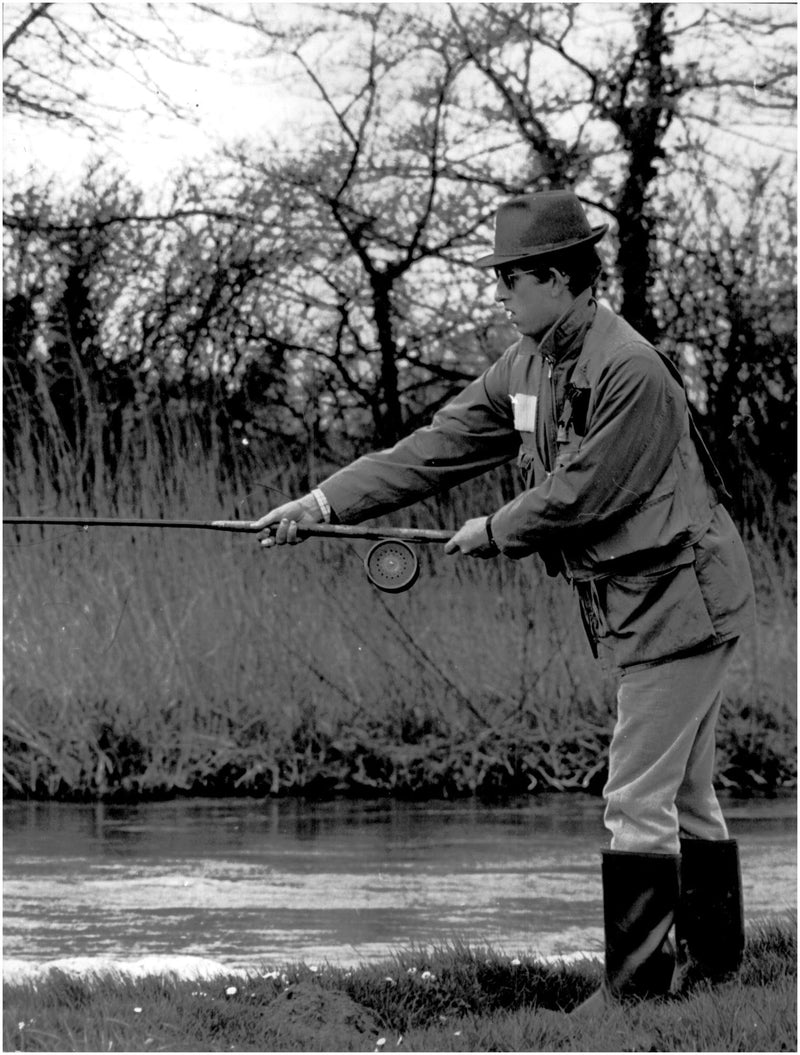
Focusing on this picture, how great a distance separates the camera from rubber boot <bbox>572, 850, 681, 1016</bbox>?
391 centimetres

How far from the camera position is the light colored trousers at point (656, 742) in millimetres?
3893

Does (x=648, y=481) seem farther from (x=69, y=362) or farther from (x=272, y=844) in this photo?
(x=69, y=362)

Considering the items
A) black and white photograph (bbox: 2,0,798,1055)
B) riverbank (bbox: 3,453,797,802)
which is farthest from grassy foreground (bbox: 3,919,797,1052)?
riverbank (bbox: 3,453,797,802)

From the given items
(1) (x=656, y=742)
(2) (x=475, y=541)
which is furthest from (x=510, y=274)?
(1) (x=656, y=742)

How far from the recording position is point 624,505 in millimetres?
3807

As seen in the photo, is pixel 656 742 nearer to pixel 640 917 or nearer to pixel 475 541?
pixel 640 917

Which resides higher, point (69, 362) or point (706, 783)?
point (69, 362)

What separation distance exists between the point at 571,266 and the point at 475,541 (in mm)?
741

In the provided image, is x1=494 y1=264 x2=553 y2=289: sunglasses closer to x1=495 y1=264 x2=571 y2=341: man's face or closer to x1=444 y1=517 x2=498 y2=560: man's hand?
x1=495 y1=264 x2=571 y2=341: man's face

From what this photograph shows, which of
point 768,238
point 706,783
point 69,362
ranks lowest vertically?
point 706,783

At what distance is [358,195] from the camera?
999cm

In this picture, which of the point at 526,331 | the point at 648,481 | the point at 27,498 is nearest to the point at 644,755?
the point at 648,481

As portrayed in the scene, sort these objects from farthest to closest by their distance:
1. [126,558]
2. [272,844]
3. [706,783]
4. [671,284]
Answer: [671,284]
[126,558]
[272,844]
[706,783]

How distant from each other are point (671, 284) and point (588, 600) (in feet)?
22.3
